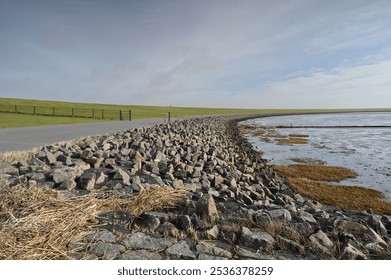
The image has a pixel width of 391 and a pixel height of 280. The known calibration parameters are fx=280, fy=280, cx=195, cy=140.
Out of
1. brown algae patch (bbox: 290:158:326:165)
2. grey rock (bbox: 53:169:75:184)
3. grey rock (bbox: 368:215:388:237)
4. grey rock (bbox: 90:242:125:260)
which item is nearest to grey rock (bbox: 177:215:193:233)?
grey rock (bbox: 90:242:125:260)

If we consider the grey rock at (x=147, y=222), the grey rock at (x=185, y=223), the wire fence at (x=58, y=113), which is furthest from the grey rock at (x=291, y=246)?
the wire fence at (x=58, y=113)

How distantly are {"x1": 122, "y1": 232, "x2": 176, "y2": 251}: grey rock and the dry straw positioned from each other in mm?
503

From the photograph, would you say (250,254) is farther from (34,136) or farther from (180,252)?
(34,136)

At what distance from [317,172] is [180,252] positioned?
35.1ft

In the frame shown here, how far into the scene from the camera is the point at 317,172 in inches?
476

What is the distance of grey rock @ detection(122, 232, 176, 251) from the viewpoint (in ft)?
9.73

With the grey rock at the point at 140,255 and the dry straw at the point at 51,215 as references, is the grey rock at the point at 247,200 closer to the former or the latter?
the dry straw at the point at 51,215

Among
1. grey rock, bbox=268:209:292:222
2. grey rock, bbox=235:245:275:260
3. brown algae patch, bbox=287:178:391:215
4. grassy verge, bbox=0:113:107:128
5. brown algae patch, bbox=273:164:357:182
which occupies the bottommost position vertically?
brown algae patch, bbox=287:178:391:215

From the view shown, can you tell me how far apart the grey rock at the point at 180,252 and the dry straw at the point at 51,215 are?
0.95m

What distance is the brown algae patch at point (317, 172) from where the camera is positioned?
36.9 feet

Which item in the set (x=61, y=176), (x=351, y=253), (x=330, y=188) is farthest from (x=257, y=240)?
(x=330, y=188)

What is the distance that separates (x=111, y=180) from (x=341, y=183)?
8.59 metres

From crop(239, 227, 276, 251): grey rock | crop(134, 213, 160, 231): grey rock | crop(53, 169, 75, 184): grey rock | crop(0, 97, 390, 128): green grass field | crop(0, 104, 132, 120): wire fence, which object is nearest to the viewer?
crop(239, 227, 276, 251): grey rock

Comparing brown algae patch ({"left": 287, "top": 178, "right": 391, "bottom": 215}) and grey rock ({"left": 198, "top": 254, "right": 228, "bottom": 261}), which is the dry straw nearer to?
grey rock ({"left": 198, "top": 254, "right": 228, "bottom": 261})
